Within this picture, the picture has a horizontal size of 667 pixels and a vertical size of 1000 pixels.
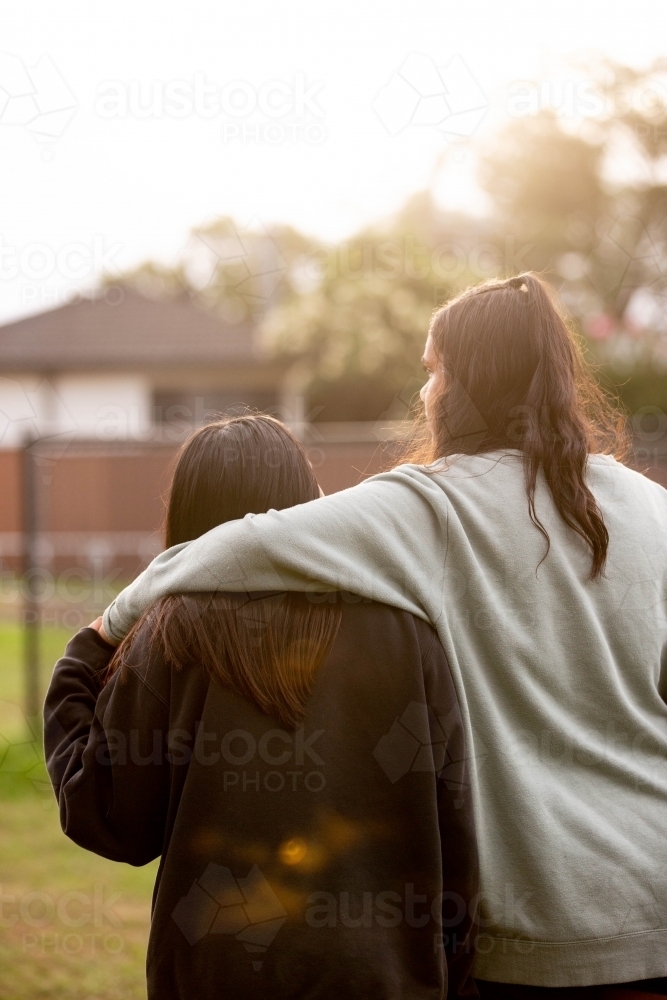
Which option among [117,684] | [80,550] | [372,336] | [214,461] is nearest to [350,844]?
[117,684]

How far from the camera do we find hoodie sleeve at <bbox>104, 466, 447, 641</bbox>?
1219 millimetres

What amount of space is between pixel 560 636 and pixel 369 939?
1.56ft

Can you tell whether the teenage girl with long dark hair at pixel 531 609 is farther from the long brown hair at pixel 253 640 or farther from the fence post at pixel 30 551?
the fence post at pixel 30 551

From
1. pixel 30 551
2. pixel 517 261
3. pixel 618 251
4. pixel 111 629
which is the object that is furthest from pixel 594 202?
pixel 111 629

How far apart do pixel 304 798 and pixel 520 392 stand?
645 mm

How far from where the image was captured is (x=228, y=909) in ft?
4.15

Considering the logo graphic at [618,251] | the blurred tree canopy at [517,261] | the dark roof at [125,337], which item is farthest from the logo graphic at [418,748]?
the dark roof at [125,337]

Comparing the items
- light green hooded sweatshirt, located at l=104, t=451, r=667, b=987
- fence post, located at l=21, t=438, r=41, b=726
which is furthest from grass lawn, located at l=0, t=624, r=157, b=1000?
light green hooded sweatshirt, located at l=104, t=451, r=667, b=987

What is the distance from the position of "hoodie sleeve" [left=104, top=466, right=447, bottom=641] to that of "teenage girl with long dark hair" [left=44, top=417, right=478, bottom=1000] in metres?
0.03

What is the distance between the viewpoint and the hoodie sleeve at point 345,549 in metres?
1.22

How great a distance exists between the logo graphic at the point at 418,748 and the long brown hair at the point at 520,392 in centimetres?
30

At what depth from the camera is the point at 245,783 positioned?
125 cm

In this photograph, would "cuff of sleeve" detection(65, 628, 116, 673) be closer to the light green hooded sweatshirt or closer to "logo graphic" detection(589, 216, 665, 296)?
the light green hooded sweatshirt

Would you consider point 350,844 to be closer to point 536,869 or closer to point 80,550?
point 536,869
